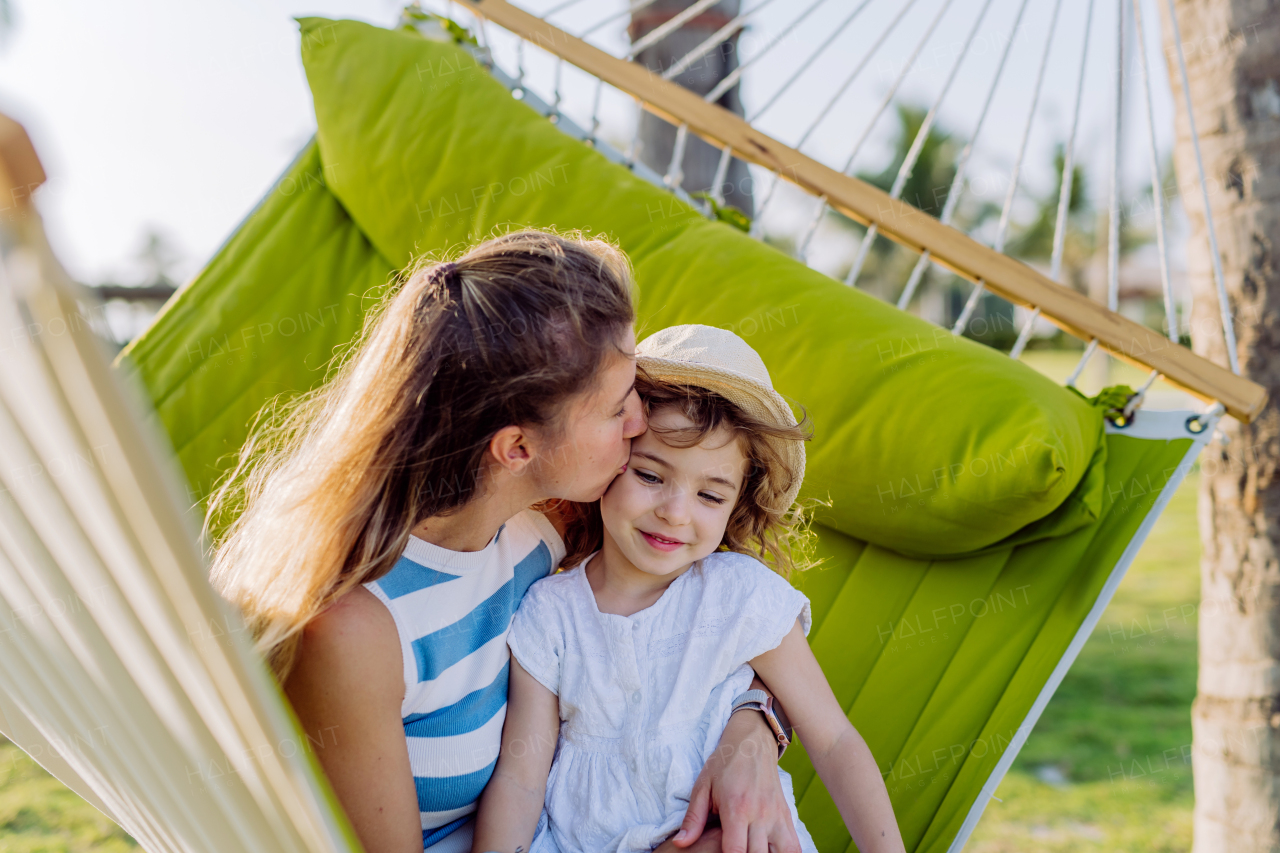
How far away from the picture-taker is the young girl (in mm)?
1119

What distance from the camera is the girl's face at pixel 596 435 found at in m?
1.08

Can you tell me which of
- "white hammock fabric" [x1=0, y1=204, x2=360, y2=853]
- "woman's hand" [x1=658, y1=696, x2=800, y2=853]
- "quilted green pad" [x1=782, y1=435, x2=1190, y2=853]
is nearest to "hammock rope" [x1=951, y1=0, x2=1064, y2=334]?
"quilted green pad" [x1=782, y1=435, x2=1190, y2=853]

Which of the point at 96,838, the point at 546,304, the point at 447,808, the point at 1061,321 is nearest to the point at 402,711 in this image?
the point at 447,808

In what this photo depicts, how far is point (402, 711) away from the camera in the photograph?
41.1 inches

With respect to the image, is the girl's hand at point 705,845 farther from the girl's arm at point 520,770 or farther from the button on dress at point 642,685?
the girl's arm at point 520,770

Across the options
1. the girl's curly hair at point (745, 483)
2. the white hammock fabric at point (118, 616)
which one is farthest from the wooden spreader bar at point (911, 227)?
the white hammock fabric at point (118, 616)

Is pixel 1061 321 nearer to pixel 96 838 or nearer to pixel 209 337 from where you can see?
pixel 209 337

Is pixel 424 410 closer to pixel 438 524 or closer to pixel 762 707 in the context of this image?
pixel 438 524

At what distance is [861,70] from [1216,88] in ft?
2.34

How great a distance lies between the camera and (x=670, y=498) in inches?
44.5

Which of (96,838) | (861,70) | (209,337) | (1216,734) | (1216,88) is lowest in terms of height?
(96,838)

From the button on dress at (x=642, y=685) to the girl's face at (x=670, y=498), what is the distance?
79mm

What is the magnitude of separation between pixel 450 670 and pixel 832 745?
1.56ft

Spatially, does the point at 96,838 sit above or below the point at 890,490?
below
